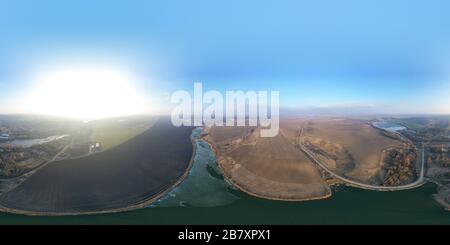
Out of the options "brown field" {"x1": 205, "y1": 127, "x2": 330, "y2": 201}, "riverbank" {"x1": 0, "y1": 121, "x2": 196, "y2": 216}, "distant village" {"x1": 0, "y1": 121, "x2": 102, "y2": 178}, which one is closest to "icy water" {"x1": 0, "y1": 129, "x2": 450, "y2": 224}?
"riverbank" {"x1": 0, "y1": 121, "x2": 196, "y2": 216}

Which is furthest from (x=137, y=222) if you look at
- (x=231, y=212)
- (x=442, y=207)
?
(x=442, y=207)

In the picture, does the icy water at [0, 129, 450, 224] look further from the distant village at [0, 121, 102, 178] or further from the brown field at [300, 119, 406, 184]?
the distant village at [0, 121, 102, 178]

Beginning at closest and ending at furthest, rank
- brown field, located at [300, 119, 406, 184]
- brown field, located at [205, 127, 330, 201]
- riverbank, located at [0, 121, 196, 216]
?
riverbank, located at [0, 121, 196, 216]
brown field, located at [205, 127, 330, 201]
brown field, located at [300, 119, 406, 184]

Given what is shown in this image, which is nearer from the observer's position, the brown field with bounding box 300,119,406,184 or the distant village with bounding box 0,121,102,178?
the distant village with bounding box 0,121,102,178

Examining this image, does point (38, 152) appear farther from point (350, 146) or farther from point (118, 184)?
point (350, 146)

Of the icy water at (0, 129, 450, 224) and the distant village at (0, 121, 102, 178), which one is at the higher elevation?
the distant village at (0, 121, 102, 178)

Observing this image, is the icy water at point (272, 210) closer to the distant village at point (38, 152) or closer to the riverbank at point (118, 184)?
the riverbank at point (118, 184)

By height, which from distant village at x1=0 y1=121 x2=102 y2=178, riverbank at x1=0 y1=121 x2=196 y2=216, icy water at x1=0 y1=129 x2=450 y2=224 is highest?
distant village at x1=0 y1=121 x2=102 y2=178

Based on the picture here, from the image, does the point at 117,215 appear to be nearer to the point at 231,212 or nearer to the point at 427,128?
the point at 231,212

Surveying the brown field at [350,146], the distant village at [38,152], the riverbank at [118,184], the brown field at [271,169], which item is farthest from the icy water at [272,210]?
the distant village at [38,152]

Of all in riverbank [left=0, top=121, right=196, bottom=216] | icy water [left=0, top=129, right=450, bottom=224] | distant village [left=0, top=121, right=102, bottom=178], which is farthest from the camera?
distant village [left=0, top=121, right=102, bottom=178]
